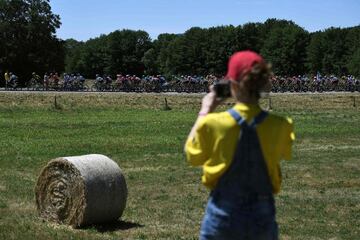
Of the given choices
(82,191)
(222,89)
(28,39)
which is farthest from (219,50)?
(222,89)

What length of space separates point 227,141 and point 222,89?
36 cm

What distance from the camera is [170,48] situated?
14700cm

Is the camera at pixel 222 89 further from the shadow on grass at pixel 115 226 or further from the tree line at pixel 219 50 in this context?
the tree line at pixel 219 50

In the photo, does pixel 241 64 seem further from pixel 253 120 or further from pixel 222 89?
pixel 253 120

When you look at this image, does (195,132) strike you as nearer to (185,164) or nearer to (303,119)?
(185,164)

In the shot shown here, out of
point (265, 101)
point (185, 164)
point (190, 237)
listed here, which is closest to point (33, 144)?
point (185, 164)

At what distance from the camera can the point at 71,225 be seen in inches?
387

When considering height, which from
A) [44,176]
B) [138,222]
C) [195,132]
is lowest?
[138,222]

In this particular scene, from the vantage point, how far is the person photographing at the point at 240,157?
14.5 feet

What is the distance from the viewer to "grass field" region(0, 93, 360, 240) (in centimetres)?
990

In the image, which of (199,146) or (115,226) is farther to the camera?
(115,226)

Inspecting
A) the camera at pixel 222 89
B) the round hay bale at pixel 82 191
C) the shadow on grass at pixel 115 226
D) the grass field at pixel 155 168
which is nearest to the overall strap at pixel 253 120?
the camera at pixel 222 89

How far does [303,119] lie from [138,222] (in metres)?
25.6

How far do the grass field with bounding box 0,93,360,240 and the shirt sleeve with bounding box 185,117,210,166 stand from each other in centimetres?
494
